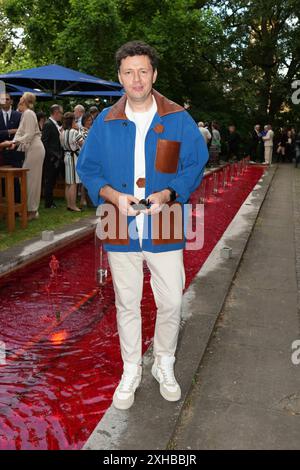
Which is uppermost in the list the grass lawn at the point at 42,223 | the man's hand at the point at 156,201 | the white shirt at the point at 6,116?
the white shirt at the point at 6,116

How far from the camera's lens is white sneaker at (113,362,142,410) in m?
2.92

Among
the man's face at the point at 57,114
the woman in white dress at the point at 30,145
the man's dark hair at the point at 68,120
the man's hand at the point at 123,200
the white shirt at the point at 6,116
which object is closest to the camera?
the man's hand at the point at 123,200

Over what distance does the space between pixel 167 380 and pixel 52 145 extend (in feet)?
22.8

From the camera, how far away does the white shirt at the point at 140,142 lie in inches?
110

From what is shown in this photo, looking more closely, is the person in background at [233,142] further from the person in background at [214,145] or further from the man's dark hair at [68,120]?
the man's dark hair at [68,120]

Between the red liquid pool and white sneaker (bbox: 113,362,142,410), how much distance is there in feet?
0.64

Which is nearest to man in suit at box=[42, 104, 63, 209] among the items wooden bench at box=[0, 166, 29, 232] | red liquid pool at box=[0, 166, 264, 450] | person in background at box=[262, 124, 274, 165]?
wooden bench at box=[0, 166, 29, 232]

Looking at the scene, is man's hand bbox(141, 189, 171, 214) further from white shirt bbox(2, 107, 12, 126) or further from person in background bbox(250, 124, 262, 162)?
person in background bbox(250, 124, 262, 162)

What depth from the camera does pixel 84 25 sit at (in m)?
16.9

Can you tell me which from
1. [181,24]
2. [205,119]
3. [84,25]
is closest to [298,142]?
[205,119]

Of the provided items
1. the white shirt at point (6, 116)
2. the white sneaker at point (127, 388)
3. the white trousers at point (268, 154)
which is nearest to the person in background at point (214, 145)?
the white trousers at point (268, 154)

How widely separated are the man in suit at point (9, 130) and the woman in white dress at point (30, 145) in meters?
0.15

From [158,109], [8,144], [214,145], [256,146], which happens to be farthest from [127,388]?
[256,146]

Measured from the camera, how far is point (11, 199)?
736 centimetres
